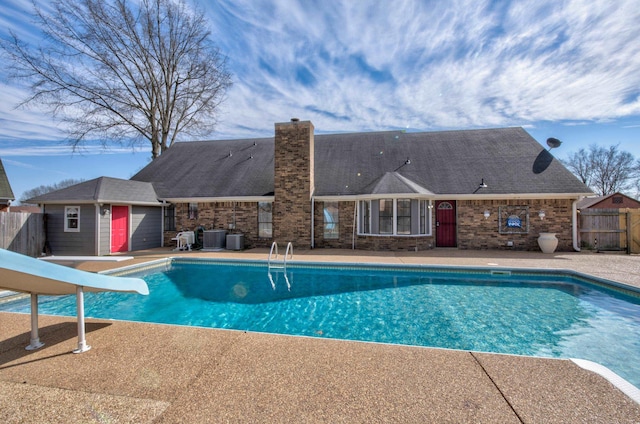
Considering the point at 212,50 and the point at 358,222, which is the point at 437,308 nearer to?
the point at 358,222

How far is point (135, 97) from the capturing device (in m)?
19.8

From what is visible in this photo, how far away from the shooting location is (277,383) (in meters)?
2.81

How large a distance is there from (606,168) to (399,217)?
116ft

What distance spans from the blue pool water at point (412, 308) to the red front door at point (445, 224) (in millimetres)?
4589

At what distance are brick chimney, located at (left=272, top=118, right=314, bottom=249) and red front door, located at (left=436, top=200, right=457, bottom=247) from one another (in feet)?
18.8

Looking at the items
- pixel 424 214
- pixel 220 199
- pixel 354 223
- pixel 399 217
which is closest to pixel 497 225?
pixel 424 214

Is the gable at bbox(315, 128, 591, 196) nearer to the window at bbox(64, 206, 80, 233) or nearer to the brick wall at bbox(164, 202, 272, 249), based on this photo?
the brick wall at bbox(164, 202, 272, 249)

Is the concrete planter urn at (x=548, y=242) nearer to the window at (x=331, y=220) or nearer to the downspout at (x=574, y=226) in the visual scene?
the downspout at (x=574, y=226)

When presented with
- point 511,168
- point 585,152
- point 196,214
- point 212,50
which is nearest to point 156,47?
point 212,50

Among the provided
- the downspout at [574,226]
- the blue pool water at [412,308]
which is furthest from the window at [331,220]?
the downspout at [574,226]

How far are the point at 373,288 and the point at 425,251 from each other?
5378 mm

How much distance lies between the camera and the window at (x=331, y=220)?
13.5 m

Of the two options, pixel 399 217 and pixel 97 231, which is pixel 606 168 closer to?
pixel 399 217

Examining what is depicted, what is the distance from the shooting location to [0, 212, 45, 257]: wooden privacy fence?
1087 centimetres
